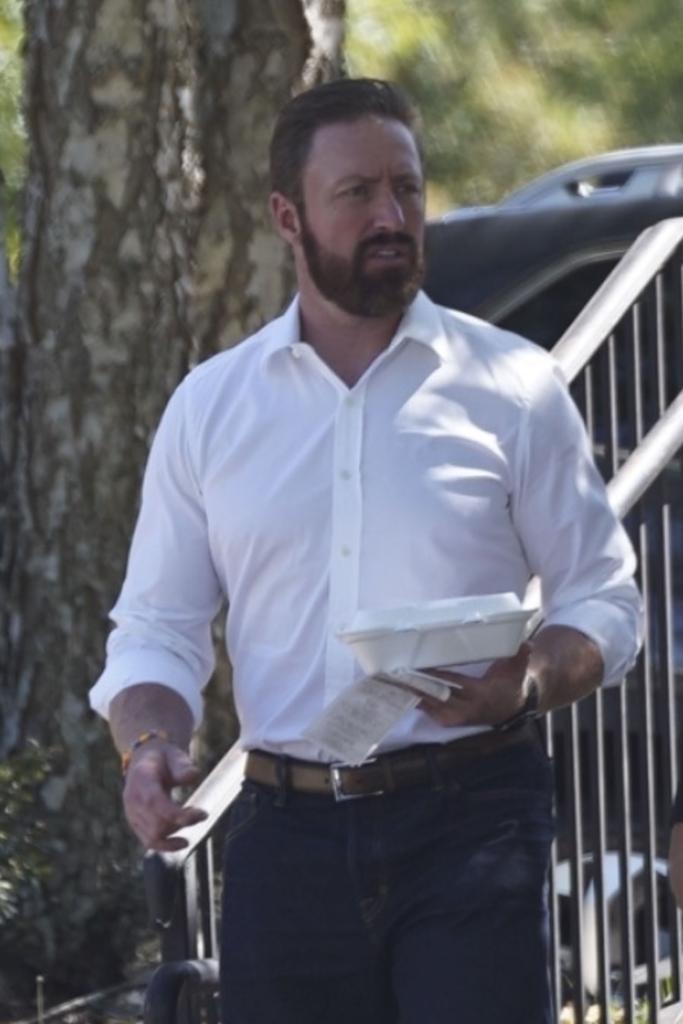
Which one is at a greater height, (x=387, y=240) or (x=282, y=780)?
(x=387, y=240)

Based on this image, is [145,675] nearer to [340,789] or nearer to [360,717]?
[340,789]

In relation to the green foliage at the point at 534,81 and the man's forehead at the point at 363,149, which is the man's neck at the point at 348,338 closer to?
the man's forehead at the point at 363,149

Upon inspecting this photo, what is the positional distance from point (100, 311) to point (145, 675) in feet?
9.86

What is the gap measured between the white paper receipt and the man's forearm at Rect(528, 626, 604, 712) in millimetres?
259

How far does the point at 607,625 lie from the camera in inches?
143

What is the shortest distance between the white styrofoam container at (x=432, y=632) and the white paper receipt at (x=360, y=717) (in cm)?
4

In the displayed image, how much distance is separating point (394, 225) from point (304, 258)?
0.19m

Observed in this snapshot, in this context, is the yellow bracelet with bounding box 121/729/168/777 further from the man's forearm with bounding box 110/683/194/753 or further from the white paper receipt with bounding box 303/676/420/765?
the white paper receipt with bounding box 303/676/420/765

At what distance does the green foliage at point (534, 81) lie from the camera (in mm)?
21828

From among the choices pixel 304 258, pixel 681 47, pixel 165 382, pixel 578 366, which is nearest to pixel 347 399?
pixel 304 258

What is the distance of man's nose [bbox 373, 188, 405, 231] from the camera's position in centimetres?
366

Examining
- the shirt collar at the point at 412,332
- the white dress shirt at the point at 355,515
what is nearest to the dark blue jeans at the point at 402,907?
the white dress shirt at the point at 355,515

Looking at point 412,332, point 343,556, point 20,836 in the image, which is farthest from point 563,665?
point 20,836

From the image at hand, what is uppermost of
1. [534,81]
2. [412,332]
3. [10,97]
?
[534,81]
